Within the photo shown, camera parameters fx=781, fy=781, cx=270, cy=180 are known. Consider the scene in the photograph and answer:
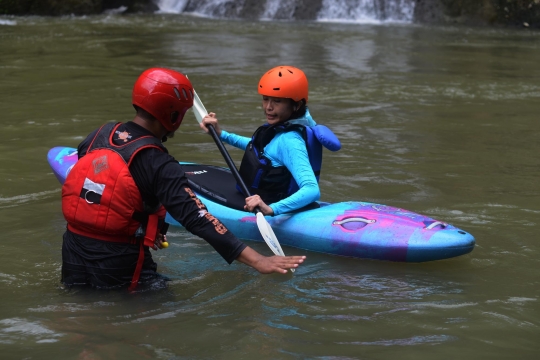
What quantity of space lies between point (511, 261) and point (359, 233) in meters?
0.83

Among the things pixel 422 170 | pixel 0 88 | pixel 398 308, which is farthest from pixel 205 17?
pixel 398 308

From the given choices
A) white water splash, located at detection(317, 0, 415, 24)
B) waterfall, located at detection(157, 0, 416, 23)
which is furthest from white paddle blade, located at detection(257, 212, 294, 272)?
white water splash, located at detection(317, 0, 415, 24)

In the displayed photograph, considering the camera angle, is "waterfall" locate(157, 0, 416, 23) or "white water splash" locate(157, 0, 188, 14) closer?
"waterfall" locate(157, 0, 416, 23)

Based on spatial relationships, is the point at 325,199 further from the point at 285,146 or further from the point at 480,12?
the point at 480,12

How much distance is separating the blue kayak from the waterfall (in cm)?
1307

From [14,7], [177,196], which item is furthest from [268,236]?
[14,7]

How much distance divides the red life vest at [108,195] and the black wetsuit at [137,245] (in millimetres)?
32

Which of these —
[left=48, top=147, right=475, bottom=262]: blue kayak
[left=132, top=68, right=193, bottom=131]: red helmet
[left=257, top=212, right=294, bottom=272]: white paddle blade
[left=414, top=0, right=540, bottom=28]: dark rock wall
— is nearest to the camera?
[left=132, top=68, right=193, bottom=131]: red helmet

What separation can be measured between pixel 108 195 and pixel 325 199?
2.60 meters

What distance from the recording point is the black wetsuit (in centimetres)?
297

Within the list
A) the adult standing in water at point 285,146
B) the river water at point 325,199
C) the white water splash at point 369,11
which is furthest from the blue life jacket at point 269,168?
the white water splash at point 369,11

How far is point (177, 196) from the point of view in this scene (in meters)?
2.96

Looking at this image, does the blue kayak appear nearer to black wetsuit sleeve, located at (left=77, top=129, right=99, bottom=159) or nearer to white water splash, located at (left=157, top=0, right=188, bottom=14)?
black wetsuit sleeve, located at (left=77, top=129, right=99, bottom=159)

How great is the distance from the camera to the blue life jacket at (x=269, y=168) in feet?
14.6
